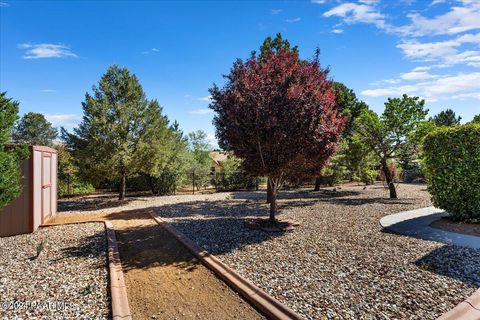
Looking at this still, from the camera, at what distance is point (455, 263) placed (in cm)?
520

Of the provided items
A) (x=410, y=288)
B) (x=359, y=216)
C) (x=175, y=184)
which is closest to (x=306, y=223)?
(x=359, y=216)

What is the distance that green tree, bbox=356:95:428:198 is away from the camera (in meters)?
14.1

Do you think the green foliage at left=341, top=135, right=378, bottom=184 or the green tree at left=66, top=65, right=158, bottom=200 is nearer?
the green tree at left=66, top=65, right=158, bottom=200

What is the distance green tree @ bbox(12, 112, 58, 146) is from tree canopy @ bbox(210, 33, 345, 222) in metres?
36.5

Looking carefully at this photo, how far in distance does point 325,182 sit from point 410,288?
18423 millimetres

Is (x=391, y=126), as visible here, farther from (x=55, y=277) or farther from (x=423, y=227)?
(x=55, y=277)

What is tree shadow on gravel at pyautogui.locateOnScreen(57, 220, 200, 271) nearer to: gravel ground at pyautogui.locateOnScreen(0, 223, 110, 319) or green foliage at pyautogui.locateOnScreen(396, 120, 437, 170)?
gravel ground at pyautogui.locateOnScreen(0, 223, 110, 319)

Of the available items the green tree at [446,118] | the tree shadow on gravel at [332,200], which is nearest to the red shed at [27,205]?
the tree shadow on gravel at [332,200]

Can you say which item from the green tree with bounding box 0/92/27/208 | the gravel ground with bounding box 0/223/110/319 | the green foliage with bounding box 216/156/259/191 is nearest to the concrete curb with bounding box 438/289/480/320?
the gravel ground with bounding box 0/223/110/319

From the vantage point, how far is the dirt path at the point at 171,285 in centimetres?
381

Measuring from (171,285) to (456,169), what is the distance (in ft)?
26.5

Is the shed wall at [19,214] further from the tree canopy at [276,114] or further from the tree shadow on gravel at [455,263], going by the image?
the tree shadow on gravel at [455,263]

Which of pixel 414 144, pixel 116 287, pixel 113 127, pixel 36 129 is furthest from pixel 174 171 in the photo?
pixel 36 129

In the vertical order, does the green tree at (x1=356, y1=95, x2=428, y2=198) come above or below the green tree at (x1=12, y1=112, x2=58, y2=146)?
below
